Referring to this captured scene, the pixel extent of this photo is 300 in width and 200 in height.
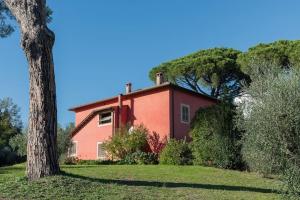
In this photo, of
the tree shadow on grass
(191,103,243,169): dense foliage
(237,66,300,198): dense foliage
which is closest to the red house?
(191,103,243,169): dense foliage

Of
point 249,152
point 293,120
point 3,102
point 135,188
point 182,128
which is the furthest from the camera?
point 3,102

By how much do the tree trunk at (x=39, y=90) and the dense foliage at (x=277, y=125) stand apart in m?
6.19

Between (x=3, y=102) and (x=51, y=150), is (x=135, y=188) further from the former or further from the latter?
(x=3, y=102)

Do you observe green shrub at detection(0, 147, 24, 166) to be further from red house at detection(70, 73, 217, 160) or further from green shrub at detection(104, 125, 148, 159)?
green shrub at detection(104, 125, 148, 159)

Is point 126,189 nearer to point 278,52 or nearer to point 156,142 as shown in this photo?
point 156,142

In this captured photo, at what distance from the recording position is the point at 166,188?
12242 mm

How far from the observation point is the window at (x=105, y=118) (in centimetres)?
3088

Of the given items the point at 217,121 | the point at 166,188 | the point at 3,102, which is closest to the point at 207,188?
the point at 166,188

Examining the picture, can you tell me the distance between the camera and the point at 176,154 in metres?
23.7

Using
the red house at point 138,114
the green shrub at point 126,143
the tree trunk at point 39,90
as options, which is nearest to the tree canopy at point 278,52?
the red house at point 138,114

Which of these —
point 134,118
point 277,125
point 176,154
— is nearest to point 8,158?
point 134,118

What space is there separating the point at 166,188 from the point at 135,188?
0.95 metres

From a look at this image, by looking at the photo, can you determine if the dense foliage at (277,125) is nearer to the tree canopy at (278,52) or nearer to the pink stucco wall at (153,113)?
the pink stucco wall at (153,113)

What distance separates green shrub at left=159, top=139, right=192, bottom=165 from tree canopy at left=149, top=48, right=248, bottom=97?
47.0ft
